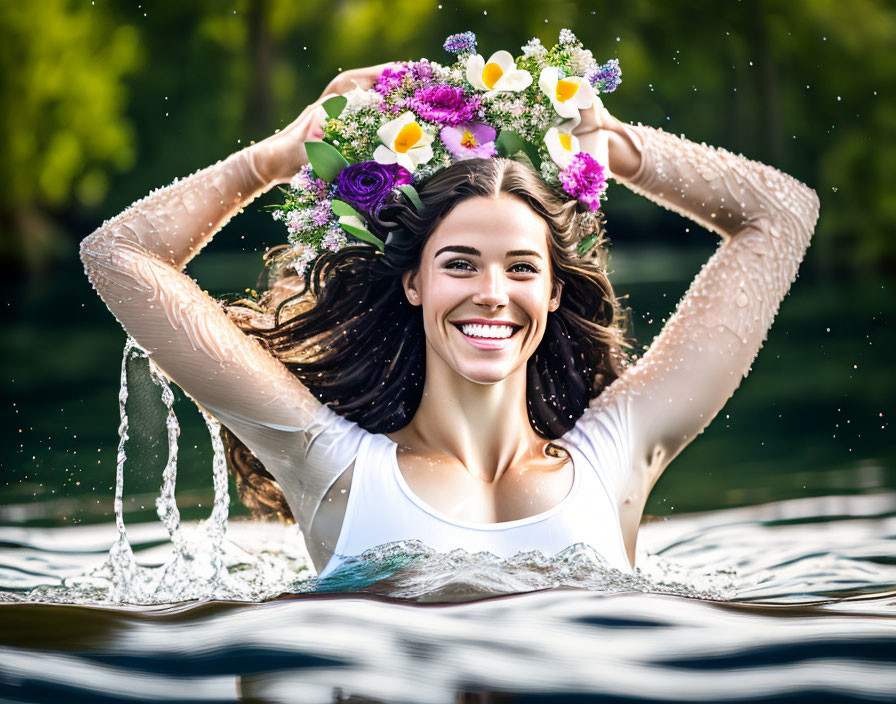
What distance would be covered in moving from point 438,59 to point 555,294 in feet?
67.5

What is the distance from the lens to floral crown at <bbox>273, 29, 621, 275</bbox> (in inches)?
135

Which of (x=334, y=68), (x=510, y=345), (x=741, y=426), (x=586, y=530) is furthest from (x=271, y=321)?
(x=334, y=68)

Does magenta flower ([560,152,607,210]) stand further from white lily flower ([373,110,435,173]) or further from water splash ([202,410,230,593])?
water splash ([202,410,230,593])

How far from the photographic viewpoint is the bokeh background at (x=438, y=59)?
720 cm

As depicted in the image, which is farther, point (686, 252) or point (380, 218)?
point (686, 252)

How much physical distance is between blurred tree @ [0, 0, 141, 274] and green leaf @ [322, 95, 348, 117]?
55.5 ft

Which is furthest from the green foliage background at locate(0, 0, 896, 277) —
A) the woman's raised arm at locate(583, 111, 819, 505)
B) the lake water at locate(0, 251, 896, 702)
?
the woman's raised arm at locate(583, 111, 819, 505)

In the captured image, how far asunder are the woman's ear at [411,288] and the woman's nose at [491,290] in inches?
10.5

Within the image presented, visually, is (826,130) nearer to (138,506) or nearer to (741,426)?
(741,426)

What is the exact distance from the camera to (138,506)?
571 centimetres

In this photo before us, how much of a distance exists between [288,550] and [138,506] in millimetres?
1245

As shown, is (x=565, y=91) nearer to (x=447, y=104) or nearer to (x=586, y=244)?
(x=447, y=104)

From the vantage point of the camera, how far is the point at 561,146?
3424mm

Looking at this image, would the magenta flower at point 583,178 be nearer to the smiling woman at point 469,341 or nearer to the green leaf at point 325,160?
the smiling woman at point 469,341
